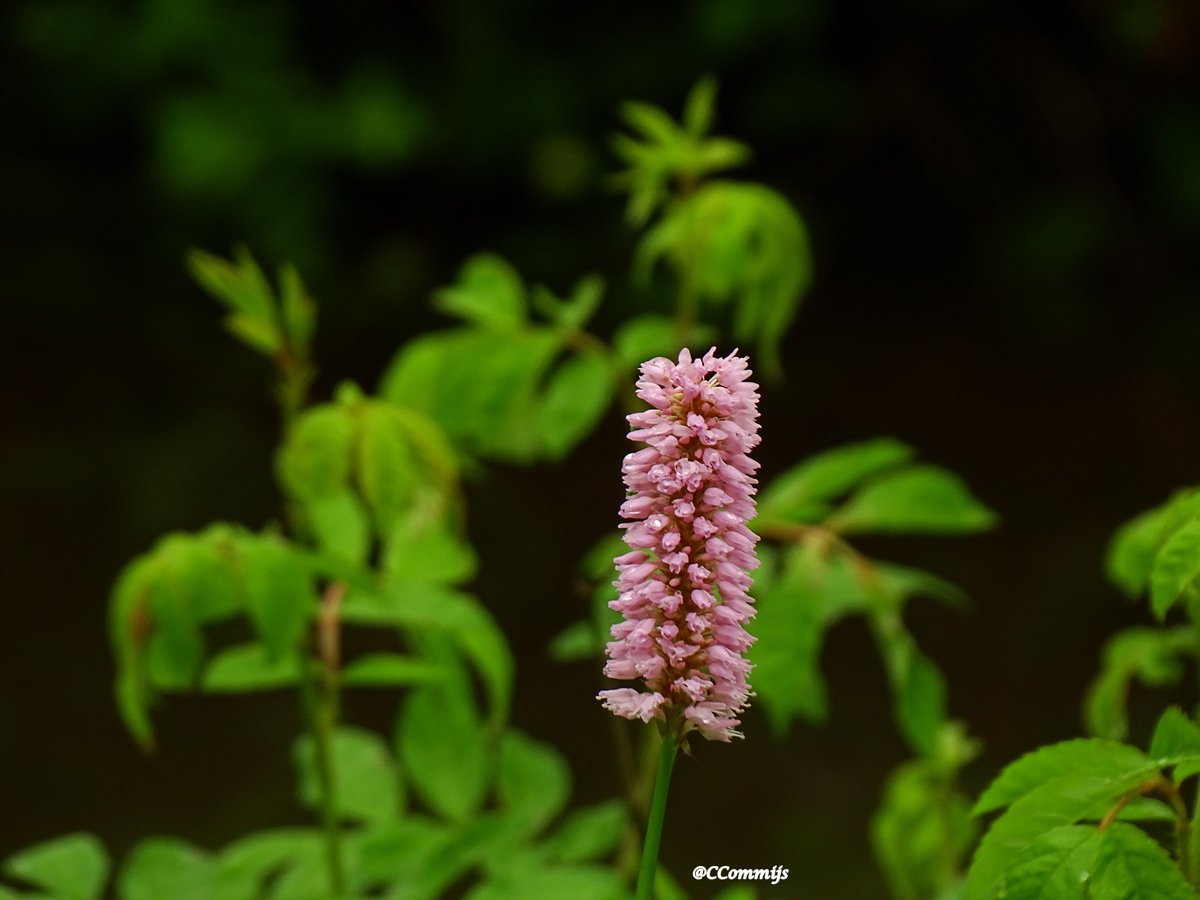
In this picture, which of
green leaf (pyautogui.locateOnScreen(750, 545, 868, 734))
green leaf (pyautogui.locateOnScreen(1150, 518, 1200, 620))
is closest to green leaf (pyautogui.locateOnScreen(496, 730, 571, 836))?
green leaf (pyautogui.locateOnScreen(750, 545, 868, 734))

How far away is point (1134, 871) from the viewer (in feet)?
3.22

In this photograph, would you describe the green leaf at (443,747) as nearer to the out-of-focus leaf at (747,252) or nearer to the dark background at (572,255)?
the out-of-focus leaf at (747,252)

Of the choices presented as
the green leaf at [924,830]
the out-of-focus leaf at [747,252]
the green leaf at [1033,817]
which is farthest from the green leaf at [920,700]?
the green leaf at [1033,817]

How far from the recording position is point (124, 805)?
5715 mm

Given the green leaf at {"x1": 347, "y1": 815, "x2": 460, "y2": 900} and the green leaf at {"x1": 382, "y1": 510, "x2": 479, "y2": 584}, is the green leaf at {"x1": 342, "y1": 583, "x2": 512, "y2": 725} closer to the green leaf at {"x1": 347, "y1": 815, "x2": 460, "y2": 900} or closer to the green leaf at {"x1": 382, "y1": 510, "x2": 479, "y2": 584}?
the green leaf at {"x1": 382, "y1": 510, "x2": 479, "y2": 584}

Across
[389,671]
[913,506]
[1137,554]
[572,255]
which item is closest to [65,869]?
[389,671]

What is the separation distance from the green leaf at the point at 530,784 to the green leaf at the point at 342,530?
290mm

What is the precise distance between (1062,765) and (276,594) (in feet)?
2.48

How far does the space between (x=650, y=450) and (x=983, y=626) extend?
6.21m

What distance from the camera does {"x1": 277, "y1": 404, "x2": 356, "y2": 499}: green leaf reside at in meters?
1.62

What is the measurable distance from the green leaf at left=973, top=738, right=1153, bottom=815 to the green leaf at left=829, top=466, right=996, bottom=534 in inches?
32.2

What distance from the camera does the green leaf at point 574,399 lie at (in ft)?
6.43

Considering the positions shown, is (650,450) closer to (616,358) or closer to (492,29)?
(616,358)

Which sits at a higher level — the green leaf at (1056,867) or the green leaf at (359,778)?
the green leaf at (359,778)
